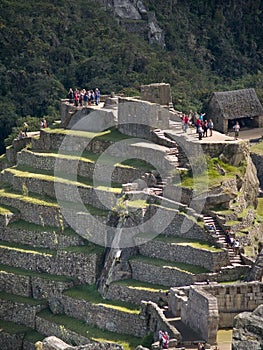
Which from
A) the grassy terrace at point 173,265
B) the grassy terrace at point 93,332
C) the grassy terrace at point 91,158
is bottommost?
the grassy terrace at point 93,332

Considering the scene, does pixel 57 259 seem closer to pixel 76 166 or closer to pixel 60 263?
pixel 60 263

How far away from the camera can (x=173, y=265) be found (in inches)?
2237

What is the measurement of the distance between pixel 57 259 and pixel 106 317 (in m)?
5.01

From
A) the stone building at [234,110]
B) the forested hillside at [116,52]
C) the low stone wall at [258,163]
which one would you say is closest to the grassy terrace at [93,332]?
the low stone wall at [258,163]

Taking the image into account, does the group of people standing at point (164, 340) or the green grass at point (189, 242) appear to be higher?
the green grass at point (189, 242)

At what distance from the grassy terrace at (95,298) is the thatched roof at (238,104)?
24.8m

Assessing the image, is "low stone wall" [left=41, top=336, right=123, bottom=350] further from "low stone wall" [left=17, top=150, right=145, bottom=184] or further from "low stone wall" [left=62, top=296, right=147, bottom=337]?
"low stone wall" [left=17, top=150, right=145, bottom=184]

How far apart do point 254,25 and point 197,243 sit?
6351cm

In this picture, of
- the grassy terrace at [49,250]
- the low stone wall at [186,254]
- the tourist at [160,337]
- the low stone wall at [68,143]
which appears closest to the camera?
the tourist at [160,337]

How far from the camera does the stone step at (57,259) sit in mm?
59750

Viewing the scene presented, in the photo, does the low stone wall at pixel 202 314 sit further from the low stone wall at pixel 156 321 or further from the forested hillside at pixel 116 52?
the forested hillside at pixel 116 52

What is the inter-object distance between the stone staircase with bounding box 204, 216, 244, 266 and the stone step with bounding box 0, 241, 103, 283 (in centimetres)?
457

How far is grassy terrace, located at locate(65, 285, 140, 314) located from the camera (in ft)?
185

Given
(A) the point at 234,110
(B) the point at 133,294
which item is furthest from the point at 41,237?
(A) the point at 234,110
